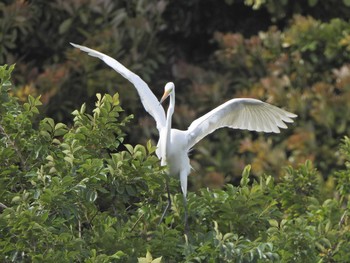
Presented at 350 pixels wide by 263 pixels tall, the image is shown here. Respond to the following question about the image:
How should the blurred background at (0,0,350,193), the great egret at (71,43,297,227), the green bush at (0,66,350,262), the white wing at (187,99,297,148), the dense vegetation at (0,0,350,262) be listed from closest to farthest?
1. the green bush at (0,66,350,262)
2. the dense vegetation at (0,0,350,262)
3. the great egret at (71,43,297,227)
4. the white wing at (187,99,297,148)
5. the blurred background at (0,0,350,193)

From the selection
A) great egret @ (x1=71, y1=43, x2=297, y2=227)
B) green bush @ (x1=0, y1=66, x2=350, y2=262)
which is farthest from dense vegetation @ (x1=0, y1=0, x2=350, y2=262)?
great egret @ (x1=71, y1=43, x2=297, y2=227)

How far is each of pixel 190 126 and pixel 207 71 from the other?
4263 millimetres

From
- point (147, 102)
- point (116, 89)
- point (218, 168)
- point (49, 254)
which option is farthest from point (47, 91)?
point (49, 254)

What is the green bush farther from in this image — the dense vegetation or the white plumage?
the white plumage

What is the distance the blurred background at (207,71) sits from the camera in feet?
31.3

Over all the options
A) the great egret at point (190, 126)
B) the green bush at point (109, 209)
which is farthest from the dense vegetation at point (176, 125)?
the great egret at point (190, 126)

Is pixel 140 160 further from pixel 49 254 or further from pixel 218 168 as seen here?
pixel 218 168

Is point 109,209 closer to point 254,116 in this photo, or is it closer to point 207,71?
point 254,116

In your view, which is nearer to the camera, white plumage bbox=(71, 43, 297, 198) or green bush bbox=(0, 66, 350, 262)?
green bush bbox=(0, 66, 350, 262)

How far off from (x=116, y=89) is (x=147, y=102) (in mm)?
3539

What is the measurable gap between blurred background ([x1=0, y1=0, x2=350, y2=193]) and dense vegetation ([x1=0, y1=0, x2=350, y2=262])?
1 cm

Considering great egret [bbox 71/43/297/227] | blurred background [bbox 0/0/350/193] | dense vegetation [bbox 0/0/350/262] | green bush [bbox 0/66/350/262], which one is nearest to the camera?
green bush [bbox 0/66/350/262]

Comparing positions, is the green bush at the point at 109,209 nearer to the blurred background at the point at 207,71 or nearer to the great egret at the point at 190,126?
the great egret at the point at 190,126

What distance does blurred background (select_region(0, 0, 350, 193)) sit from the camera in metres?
9.55
